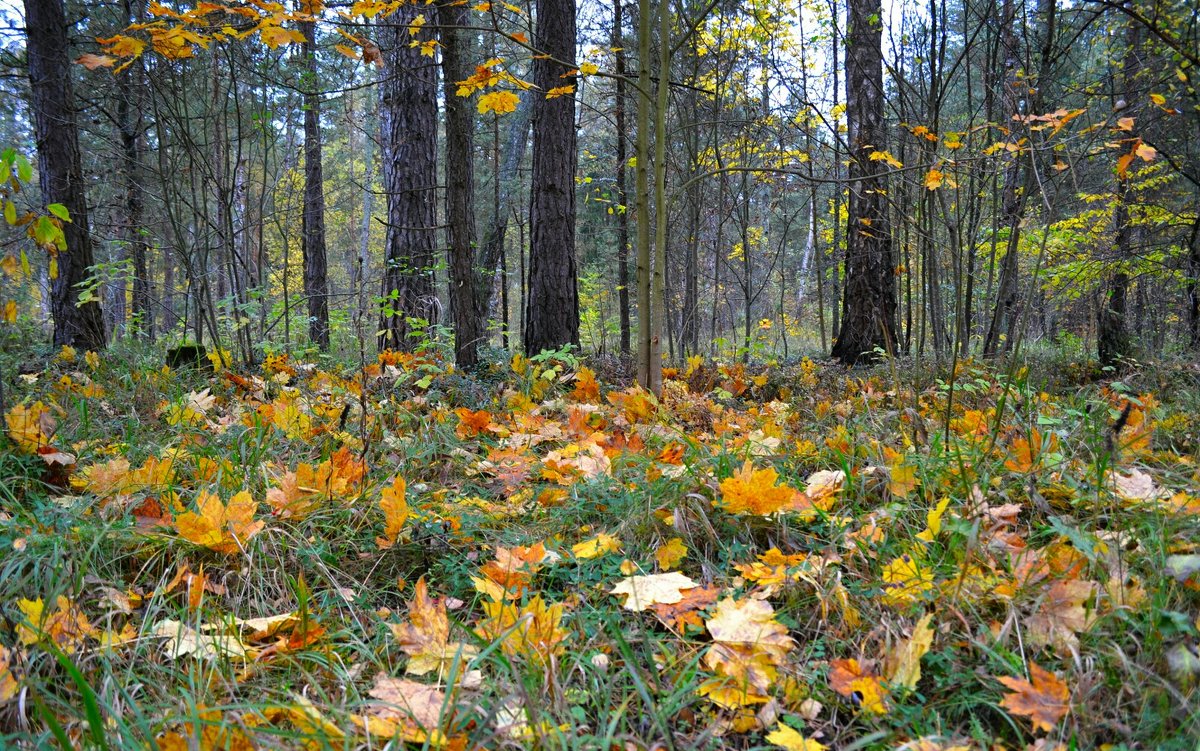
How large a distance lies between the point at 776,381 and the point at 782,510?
3.60m

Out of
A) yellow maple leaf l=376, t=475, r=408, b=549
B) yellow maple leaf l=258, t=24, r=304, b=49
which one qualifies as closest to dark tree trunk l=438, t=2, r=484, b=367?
yellow maple leaf l=258, t=24, r=304, b=49

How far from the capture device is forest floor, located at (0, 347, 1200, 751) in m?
1.15

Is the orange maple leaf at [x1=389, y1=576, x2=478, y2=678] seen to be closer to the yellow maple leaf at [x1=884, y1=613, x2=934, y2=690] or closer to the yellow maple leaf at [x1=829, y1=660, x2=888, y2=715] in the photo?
the yellow maple leaf at [x1=829, y1=660, x2=888, y2=715]

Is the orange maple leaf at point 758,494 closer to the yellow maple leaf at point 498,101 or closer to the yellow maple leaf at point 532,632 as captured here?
the yellow maple leaf at point 532,632

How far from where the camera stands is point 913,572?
152cm

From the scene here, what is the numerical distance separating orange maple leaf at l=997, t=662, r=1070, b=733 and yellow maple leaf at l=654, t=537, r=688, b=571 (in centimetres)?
80

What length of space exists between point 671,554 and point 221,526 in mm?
1245

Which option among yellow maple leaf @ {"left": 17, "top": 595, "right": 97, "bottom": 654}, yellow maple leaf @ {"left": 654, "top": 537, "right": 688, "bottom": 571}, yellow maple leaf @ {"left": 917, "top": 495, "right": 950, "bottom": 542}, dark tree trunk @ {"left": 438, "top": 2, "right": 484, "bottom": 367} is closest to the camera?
yellow maple leaf @ {"left": 17, "top": 595, "right": 97, "bottom": 654}

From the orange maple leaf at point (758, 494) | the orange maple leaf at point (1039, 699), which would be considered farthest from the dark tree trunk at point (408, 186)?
the orange maple leaf at point (1039, 699)

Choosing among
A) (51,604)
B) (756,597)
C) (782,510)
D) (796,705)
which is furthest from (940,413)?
(51,604)

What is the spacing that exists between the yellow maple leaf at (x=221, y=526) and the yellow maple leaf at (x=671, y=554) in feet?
3.63

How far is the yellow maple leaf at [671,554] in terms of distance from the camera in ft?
5.71

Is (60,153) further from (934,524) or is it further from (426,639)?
(934,524)

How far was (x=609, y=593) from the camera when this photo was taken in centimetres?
162
